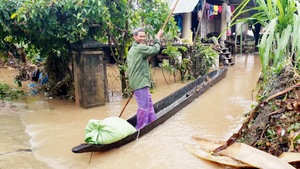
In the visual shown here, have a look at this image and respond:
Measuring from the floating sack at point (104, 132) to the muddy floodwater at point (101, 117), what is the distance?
0.22 m

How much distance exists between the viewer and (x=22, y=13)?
518 centimetres

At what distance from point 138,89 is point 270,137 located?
85.8 inches

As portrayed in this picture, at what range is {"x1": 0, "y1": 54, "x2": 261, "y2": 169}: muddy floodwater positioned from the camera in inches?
142

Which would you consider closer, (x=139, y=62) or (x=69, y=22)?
(x=139, y=62)

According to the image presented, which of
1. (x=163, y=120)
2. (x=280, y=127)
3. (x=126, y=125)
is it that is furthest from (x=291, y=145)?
(x=163, y=120)

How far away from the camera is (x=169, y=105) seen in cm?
613

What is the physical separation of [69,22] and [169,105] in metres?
2.59

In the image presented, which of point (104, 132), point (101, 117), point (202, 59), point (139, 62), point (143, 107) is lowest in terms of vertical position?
point (101, 117)

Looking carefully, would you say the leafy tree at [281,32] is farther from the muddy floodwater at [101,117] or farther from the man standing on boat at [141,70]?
the man standing on boat at [141,70]

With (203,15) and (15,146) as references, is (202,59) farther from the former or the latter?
(15,146)

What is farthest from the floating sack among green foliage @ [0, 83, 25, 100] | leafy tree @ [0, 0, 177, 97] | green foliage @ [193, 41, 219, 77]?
green foliage @ [193, 41, 219, 77]

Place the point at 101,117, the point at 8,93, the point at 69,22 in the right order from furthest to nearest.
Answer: the point at 8,93 < the point at 69,22 < the point at 101,117

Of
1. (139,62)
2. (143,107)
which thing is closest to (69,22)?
(139,62)

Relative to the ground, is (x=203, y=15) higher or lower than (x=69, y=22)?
higher
